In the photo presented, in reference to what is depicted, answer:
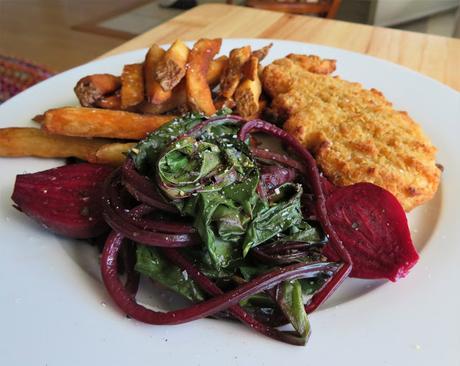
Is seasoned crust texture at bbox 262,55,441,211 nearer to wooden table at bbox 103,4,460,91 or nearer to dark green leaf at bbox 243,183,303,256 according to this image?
dark green leaf at bbox 243,183,303,256

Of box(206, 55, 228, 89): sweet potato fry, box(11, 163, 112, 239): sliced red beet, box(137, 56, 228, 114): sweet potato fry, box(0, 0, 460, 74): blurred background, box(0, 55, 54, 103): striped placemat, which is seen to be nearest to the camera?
box(11, 163, 112, 239): sliced red beet

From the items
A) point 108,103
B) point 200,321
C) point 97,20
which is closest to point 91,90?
point 108,103

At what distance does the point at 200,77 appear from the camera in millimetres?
2174

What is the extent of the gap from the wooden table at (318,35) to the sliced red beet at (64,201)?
5.60ft

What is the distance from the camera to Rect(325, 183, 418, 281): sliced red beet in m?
1.60

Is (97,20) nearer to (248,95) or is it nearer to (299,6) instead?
(299,6)

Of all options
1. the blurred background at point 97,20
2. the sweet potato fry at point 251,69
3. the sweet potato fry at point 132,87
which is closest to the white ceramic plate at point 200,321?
the sweet potato fry at point 132,87

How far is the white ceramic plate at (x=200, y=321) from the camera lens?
1.35 m

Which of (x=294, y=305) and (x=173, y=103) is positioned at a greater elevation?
(x=173, y=103)

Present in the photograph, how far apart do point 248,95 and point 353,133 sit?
0.50 meters

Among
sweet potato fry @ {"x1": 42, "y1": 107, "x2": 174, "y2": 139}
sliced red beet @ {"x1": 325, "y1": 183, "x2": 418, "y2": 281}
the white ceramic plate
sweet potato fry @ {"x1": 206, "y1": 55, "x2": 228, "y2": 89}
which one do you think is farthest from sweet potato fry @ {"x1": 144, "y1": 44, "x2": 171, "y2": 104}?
sliced red beet @ {"x1": 325, "y1": 183, "x2": 418, "y2": 281}

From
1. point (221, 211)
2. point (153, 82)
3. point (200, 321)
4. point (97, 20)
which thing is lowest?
point (97, 20)

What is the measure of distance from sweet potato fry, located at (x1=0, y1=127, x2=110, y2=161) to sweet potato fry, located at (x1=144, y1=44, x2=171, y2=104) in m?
0.28

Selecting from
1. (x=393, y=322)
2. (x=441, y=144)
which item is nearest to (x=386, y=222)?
(x=393, y=322)
